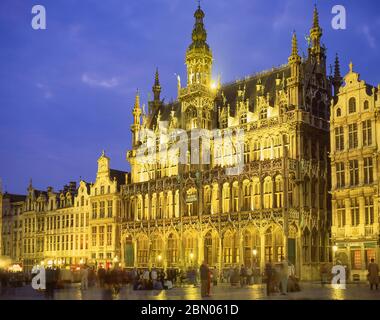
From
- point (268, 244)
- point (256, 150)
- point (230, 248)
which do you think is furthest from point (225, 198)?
point (268, 244)

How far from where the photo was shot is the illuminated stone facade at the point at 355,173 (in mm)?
51188

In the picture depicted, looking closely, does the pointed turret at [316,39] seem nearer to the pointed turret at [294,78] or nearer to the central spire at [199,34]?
the pointed turret at [294,78]

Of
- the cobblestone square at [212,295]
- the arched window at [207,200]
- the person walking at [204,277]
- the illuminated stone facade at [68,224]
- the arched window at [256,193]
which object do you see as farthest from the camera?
the illuminated stone facade at [68,224]

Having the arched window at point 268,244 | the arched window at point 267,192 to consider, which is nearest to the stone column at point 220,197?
the arched window at point 267,192

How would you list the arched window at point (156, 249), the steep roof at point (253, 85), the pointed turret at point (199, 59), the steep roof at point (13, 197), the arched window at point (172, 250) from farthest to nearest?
the steep roof at point (13, 197) → the pointed turret at point (199, 59) → the arched window at point (156, 249) → the arched window at point (172, 250) → the steep roof at point (253, 85)

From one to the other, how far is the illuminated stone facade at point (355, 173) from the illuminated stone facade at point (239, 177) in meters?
4.11

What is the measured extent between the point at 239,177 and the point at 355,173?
12378 millimetres

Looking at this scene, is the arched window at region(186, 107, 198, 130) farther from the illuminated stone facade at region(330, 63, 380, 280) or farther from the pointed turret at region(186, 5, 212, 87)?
the illuminated stone facade at region(330, 63, 380, 280)

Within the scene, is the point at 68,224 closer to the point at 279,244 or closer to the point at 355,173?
the point at 279,244

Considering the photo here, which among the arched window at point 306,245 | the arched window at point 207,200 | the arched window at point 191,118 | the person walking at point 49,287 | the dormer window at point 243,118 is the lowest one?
the person walking at point 49,287

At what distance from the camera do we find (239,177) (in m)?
61.9

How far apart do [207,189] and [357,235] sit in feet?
60.9
